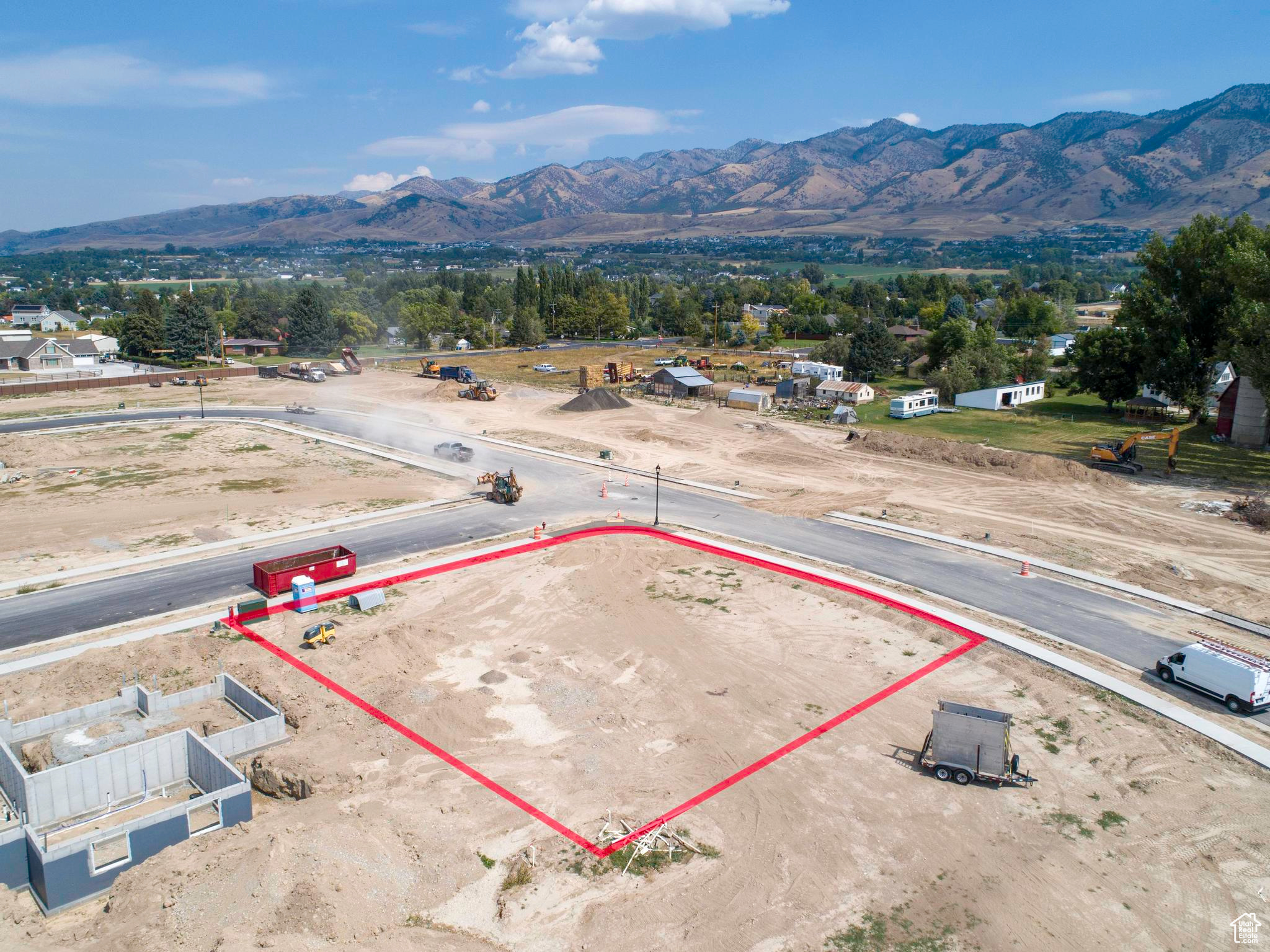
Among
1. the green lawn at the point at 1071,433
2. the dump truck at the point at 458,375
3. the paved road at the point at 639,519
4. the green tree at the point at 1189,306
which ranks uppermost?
the green tree at the point at 1189,306

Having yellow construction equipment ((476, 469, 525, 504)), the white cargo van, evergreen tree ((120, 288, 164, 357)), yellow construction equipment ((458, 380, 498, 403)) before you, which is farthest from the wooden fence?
the white cargo van

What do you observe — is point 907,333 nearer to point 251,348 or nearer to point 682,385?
point 682,385

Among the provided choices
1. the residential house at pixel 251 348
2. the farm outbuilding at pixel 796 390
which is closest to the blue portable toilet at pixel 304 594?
the farm outbuilding at pixel 796 390

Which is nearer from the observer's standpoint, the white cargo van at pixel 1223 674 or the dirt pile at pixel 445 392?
the white cargo van at pixel 1223 674

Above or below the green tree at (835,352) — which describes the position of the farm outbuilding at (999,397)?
below

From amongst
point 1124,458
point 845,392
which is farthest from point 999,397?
point 1124,458

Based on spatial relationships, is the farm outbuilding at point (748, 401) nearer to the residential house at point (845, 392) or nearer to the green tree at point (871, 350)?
the residential house at point (845, 392)

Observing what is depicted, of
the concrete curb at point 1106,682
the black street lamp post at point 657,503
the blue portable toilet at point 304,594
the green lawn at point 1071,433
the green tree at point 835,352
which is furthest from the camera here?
the green tree at point 835,352

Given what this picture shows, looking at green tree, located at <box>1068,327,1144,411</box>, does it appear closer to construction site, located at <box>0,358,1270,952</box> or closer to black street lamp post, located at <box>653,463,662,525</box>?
construction site, located at <box>0,358,1270,952</box>
